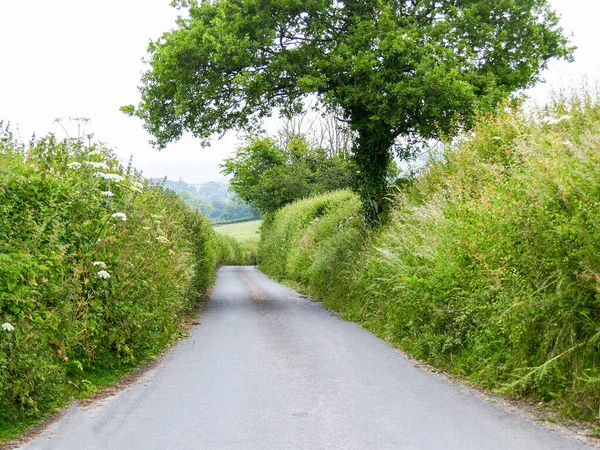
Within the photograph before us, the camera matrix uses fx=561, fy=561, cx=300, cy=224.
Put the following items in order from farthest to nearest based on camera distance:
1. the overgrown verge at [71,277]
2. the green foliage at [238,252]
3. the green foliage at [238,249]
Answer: the green foliage at [238,252], the green foliage at [238,249], the overgrown verge at [71,277]

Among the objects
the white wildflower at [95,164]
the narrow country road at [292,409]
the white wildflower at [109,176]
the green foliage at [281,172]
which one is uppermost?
the green foliage at [281,172]

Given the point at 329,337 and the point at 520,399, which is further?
the point at 329,337

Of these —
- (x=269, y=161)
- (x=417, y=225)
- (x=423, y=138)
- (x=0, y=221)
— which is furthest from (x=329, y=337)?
(x=269, y=161)

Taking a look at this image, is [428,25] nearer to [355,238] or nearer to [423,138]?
[423,138]

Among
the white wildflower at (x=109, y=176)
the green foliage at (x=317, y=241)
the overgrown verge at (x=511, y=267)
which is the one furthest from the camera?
the green foliage at (x=317, y=241)

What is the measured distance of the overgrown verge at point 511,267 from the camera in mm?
5973

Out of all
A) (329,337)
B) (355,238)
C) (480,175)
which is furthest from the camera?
(355,238)

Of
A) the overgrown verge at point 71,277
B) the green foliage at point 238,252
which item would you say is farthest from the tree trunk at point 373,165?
the green foliage at point 238,252

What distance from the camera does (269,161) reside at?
47.9m

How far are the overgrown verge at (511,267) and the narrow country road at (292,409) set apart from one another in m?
0.65

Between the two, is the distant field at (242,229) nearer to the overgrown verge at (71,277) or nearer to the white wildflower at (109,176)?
the overgrown verge at (71,277)

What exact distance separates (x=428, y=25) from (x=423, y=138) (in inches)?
159

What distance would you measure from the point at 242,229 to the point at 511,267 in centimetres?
7875

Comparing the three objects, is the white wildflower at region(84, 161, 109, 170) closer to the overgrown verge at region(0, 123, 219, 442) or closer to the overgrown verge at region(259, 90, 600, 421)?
the overgrown verge at region(0, 123, 219, 442)
